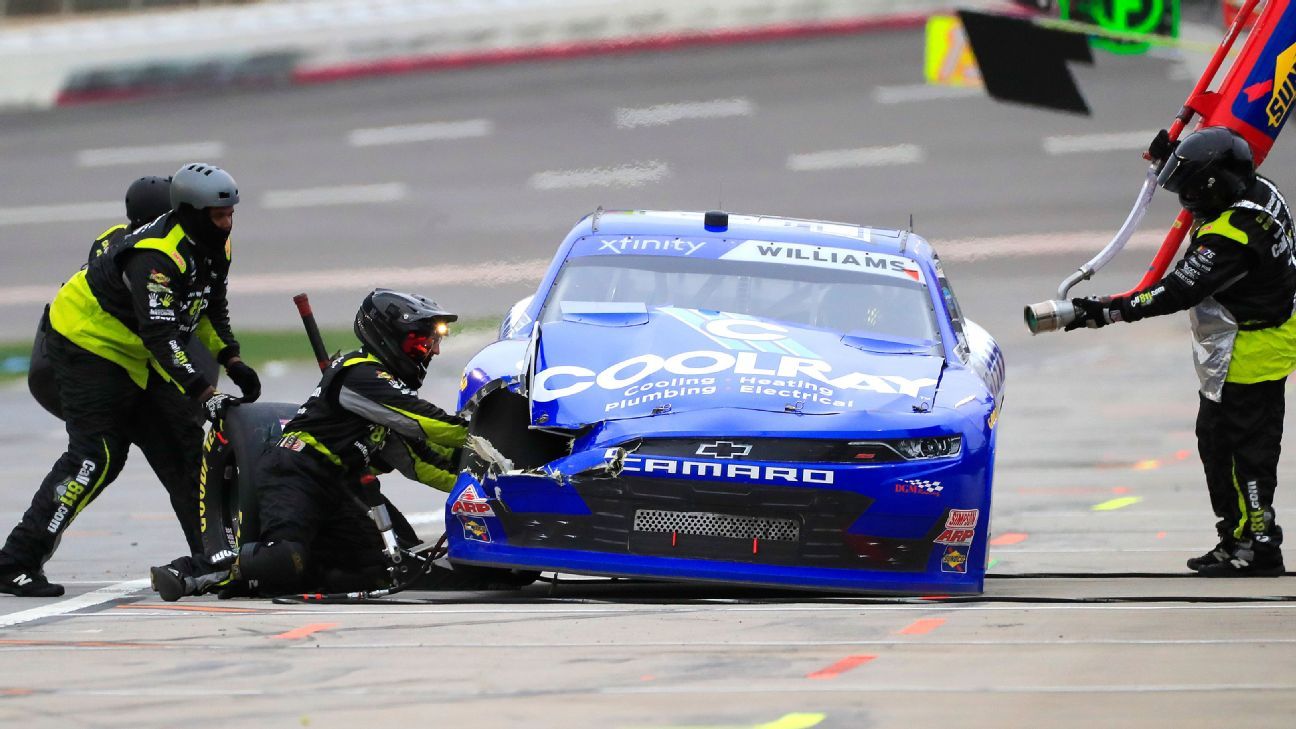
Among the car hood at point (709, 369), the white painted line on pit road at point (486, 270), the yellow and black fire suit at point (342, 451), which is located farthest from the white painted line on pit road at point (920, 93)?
the yellow and black fire suit at point (342, 451)

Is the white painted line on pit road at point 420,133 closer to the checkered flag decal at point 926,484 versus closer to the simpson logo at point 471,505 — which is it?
the simpson logo at point 471,505

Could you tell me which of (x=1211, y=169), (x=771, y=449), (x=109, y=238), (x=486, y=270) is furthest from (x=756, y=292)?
(x=486, y=270)

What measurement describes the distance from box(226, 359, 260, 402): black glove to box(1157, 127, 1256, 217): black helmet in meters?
3.79

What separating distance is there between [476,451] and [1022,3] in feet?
46.2

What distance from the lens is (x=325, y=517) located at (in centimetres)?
784

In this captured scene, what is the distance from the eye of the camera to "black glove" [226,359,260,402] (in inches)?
325

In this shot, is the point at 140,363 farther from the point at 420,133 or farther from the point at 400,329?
the point at 420,133

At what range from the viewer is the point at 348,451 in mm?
7773

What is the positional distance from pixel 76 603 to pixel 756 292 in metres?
3.08

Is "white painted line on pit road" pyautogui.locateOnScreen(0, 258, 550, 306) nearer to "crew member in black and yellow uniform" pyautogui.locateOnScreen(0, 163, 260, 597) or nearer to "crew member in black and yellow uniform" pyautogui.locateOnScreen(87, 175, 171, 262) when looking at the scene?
"crew member in black and yellow uniform" pyautogui.locateOnScreen(87, 175, 171, 262)

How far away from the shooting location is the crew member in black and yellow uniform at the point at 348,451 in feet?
25.0

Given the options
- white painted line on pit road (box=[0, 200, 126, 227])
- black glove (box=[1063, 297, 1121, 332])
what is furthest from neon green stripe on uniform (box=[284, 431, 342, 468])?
white painted line on pit road (box=[0, 200, 126, 227])

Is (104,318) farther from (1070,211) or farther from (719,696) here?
(1070,211)

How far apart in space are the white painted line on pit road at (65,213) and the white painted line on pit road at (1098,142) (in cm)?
971
